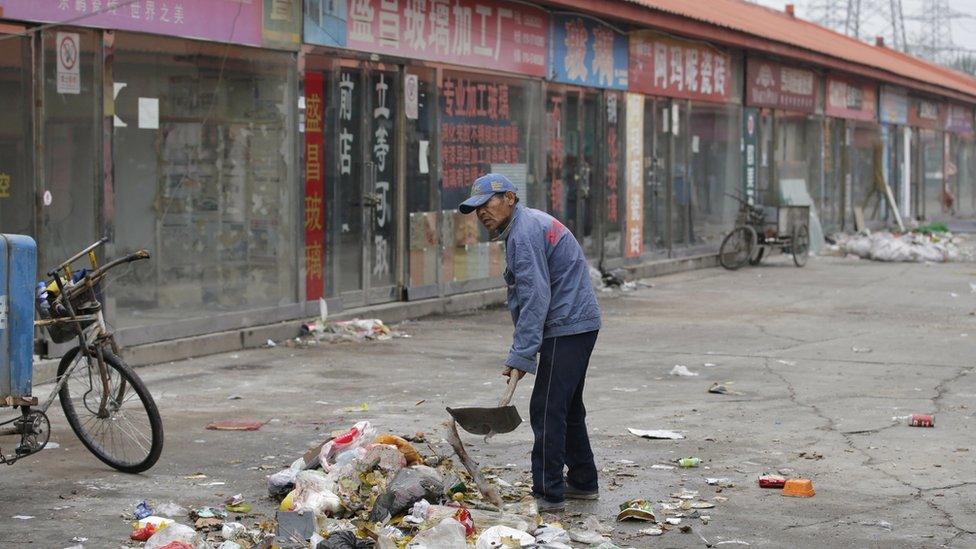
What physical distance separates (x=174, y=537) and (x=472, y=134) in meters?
11.9

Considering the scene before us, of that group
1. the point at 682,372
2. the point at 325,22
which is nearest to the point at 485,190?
the point at 682,372

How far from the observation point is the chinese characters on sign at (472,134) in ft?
56.1

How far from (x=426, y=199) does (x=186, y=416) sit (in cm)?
746

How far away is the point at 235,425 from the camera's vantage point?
923cm

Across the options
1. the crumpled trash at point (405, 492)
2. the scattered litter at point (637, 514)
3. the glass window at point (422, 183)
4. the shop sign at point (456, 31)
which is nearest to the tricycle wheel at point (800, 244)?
the shop sign at point (456, 31)

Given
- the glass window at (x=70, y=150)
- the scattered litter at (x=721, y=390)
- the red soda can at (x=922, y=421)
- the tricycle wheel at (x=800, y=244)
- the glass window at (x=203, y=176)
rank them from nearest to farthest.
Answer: the red soda can at (x=922, y=421) → the scattered litter at (x=721, y=390) → the glass window at (x=70, y=150) → the glass window at (x=203, y=176) → the tricycle wheel at (x=800, y=244)

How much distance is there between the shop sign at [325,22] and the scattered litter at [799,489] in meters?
8.25

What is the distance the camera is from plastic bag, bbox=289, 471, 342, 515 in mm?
6719

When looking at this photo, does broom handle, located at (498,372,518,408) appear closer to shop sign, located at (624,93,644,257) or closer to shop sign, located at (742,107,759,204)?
shop sign, located at (624,93,644,257)

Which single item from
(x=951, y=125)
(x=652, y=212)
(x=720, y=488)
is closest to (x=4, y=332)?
(x=720, y=488)

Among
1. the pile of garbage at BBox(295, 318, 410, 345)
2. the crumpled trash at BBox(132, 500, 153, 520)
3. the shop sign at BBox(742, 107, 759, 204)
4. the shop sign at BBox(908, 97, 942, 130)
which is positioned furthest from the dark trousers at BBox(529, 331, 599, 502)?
the shop sign at BBox(908, 97, 942, 130)

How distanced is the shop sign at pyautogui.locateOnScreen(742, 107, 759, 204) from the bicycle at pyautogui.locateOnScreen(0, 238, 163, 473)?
2029 centimetres

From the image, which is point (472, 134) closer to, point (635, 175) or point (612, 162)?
point (612, 162)

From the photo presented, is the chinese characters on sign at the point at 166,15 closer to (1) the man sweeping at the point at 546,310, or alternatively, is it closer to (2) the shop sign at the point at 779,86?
(1) the man sweeping at the point at 546,310
